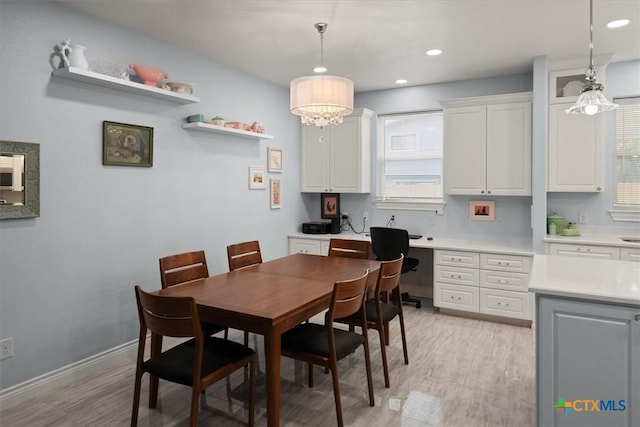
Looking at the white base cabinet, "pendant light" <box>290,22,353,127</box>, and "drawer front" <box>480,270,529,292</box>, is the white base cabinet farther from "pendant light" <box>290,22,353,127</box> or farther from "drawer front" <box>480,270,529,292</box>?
"pendant light" <box>290,22,353,127</box>

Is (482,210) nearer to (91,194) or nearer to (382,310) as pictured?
(382,310)

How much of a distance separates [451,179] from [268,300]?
2.99 metres

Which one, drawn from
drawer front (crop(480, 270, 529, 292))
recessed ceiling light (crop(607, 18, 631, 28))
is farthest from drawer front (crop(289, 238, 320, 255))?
recessed ceiling light (crop(607, 18, 631, 28))

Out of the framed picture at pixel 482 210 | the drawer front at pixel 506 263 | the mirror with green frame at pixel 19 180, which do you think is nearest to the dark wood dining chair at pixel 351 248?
the drawer front at pixel 506 263

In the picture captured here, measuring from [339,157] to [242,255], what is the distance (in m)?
2.24

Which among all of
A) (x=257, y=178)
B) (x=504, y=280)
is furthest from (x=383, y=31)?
(x=504, y=280)

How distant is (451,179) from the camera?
181 inches

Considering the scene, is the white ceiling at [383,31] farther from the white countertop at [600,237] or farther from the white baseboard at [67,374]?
the white baseboard at [67,374]

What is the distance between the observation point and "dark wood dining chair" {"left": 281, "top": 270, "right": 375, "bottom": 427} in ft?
7.52

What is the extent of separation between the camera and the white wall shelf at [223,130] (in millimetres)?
3719

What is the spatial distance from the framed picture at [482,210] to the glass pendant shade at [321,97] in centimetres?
242

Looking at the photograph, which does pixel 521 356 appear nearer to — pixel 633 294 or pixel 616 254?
pixel 616 254

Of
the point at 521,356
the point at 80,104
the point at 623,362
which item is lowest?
the point at 521,356

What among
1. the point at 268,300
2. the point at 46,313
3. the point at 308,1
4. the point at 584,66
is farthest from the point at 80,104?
the point at 584,66
